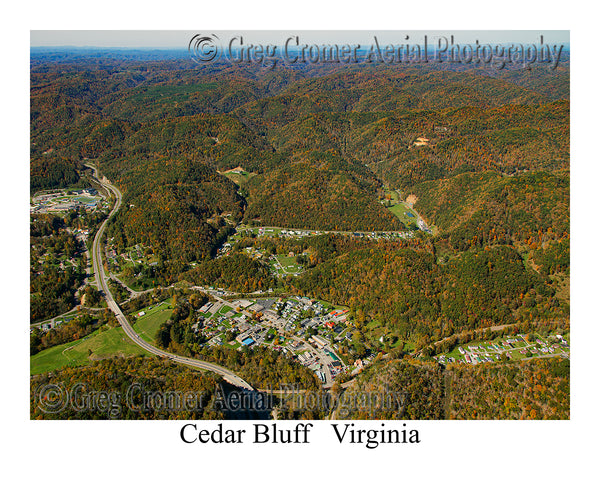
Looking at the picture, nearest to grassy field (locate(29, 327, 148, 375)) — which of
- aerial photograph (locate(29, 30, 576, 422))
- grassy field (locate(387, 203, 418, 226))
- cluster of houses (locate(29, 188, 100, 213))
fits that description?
aerial photograph (locate(29, 30, 576, 422))

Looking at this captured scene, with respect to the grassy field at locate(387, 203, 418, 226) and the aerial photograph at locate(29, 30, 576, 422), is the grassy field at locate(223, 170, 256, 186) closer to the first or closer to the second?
the aerial photograph at locate(29, 30, 576, 422)

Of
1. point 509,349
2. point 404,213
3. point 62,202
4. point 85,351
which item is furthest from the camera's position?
point 62,202

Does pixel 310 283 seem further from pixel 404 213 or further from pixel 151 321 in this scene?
pixel 404 213

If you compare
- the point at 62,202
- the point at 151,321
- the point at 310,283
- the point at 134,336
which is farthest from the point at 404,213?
the point at 62,202

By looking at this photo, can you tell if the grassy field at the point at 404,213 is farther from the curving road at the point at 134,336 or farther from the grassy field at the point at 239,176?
the curving road at the point at 134,336

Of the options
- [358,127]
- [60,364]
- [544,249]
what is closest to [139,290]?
[60,364]

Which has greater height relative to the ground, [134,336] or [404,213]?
[404,213]

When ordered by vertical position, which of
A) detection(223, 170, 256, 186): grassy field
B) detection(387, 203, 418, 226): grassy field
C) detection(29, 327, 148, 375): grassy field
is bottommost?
detection(29, 327, 148, 375): grassy field
